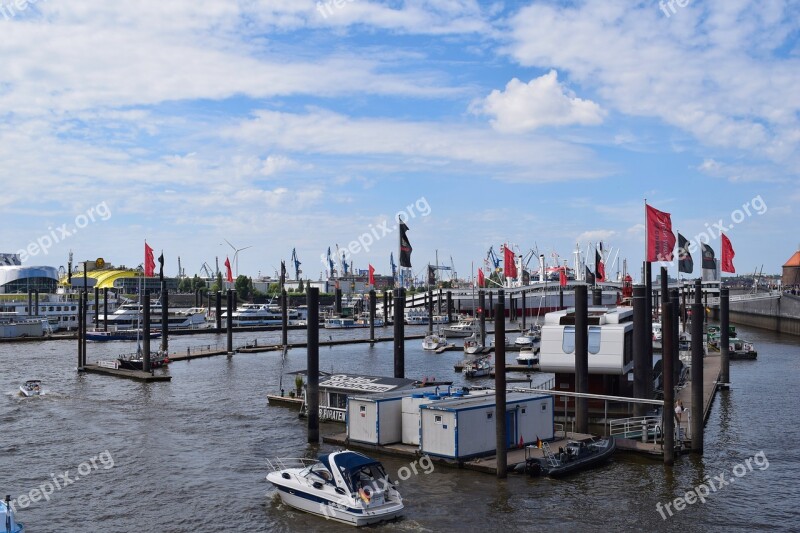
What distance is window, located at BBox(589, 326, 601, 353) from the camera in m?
42.6

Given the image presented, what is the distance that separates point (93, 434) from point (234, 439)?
900cm

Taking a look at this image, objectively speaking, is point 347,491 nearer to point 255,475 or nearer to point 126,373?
point 255,475

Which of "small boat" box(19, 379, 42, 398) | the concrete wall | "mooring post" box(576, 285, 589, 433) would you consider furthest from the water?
the concrete wall

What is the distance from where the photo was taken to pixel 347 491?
27859 mm

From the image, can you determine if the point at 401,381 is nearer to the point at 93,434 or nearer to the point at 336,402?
the point at 336,402

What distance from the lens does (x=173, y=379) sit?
71375 mm

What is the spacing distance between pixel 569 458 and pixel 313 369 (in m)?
13.2

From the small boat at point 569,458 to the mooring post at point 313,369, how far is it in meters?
10.9

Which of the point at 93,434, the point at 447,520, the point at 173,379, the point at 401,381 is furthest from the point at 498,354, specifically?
the point at 173,379

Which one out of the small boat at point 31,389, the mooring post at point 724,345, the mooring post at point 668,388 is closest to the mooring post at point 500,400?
the mooring post at point 668,388

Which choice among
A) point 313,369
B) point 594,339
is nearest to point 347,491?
point 313,369

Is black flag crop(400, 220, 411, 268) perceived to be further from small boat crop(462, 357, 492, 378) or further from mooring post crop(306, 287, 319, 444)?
small boat crop(462, 357, 492, 378)

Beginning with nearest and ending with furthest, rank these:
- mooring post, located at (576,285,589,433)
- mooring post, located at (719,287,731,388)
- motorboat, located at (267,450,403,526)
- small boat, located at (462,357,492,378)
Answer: motorboat, located at (267,450,403,526)
mooring post, located at (576,285,589,433)
mooring post, located at (719,287,731,388)
small boat, located at (462,357,492,378)

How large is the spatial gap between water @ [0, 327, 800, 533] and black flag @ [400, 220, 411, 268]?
41.1ft
